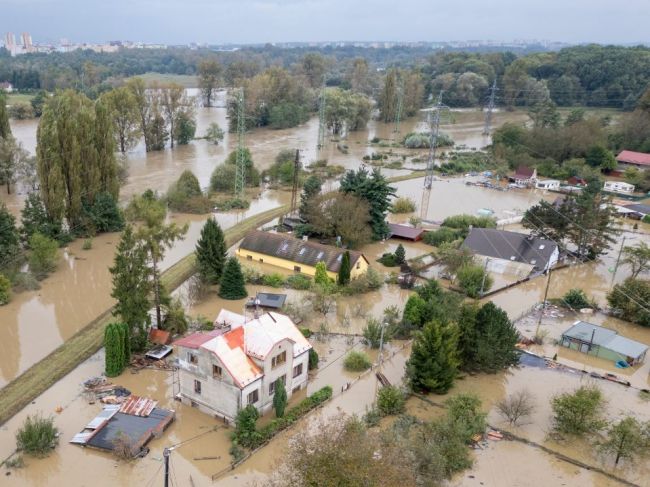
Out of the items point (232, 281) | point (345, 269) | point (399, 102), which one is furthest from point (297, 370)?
point (399, 102)

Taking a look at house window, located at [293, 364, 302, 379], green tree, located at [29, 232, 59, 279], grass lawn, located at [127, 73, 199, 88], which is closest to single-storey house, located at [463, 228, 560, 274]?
house window, located at [293, 364, 302, 379]

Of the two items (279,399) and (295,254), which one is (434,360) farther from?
(295,254)

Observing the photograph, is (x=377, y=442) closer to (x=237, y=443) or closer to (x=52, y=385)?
(x=237, y=443)

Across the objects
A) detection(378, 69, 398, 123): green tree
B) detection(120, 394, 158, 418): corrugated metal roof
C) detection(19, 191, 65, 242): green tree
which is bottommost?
detection(120, 394, 158, 418): corrugated metal roof

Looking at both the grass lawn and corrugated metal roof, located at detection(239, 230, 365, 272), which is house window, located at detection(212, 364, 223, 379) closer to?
corrugated metal roof, located at detection(239, 230, 365, 272)

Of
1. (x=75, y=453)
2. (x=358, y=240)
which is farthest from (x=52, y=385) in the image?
(x=358, y=240)

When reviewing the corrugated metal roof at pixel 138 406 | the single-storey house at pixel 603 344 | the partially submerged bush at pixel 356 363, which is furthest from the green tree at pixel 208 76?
the corrugated metal roof at pixel 138 406
